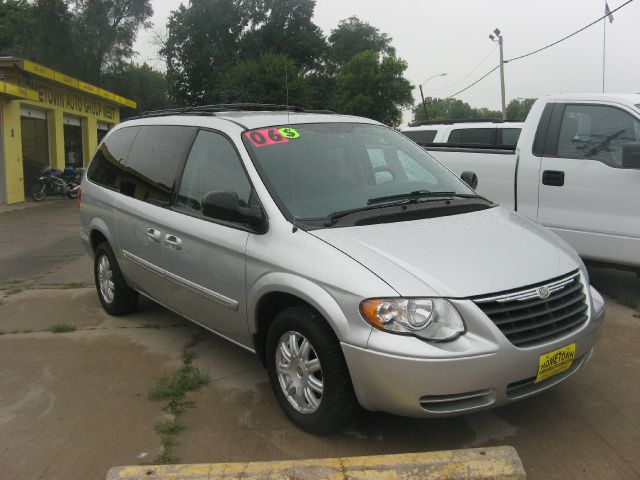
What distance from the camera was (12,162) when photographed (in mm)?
16594

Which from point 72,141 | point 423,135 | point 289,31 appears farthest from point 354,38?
point 423,135

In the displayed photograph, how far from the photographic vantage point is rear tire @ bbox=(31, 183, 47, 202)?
17.6 meters

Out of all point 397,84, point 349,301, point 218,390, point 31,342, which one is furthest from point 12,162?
point 397,84

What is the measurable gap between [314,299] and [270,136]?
4.50 ft

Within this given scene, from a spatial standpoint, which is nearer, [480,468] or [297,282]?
[480,468]

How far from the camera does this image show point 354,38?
71438 millimetres

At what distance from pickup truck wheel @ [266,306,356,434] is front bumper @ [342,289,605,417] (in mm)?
110

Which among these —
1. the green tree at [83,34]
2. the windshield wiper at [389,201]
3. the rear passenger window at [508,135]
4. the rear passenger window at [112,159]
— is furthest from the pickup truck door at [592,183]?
the green tree at [83,34]

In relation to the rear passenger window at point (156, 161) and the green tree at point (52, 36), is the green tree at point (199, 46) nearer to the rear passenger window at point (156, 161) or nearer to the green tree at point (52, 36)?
the green tree at point (52, 36)

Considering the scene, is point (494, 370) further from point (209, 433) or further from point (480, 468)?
point (209, 433)

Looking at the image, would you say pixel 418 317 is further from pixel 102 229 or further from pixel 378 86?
pixel 378 86

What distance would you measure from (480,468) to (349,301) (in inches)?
36.6

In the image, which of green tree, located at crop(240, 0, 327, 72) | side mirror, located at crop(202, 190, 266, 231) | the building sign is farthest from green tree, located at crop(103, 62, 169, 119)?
side mirror, located at crop(202, 190, 266, 231)

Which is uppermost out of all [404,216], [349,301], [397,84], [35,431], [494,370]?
[397,84]
